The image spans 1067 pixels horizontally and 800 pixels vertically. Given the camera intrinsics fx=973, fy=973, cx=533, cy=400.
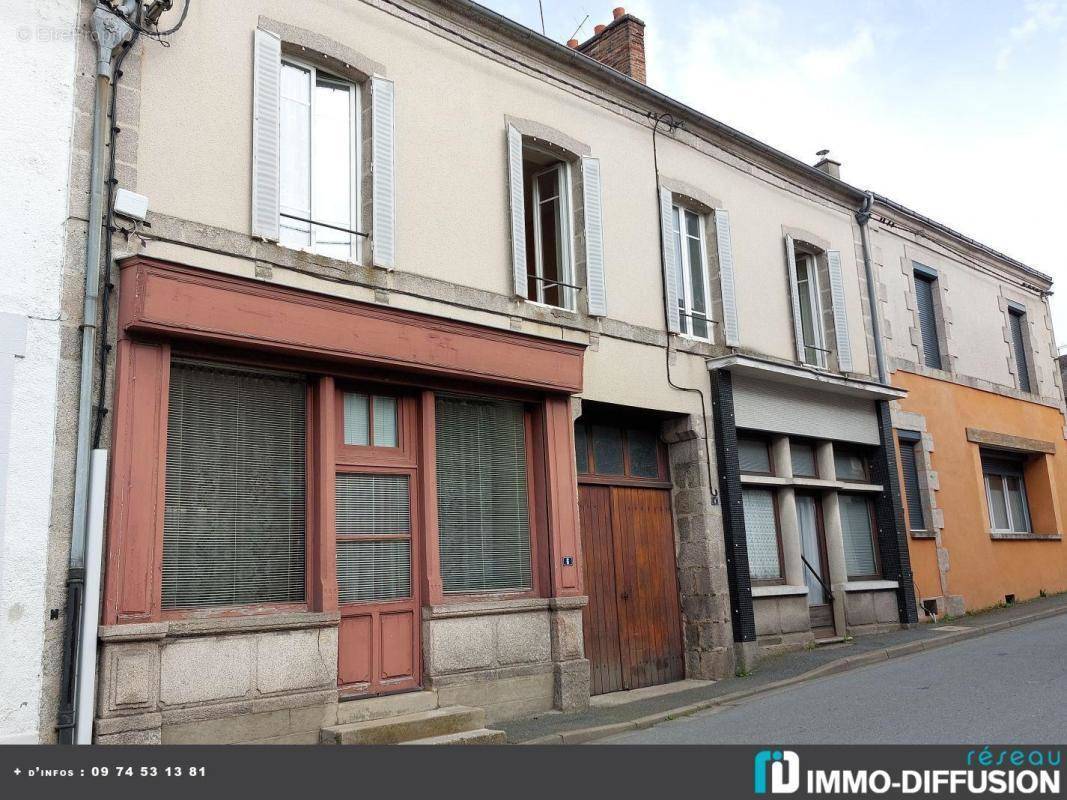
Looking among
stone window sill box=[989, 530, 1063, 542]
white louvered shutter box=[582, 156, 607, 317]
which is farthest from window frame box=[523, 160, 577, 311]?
stone window sill box=[989, 530, 1063, 542]

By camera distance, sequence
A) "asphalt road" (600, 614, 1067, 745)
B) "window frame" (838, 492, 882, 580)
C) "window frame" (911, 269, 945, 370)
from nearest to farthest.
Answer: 1. "asphalt road" (600, 614, 1067, 745)
2. "window frame" (838, 492, 882, 580)
3. "window frame" (911, 269, 945, 370)

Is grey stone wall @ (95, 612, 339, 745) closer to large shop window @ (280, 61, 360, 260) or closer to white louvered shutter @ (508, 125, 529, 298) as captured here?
large shop window @ (280, 61, 360, 260)

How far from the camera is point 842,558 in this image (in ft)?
40.3

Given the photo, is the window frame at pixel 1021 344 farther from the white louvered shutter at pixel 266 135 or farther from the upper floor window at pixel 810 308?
the white louvered shutter at pixel 266 135

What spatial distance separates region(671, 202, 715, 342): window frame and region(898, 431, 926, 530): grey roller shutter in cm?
430

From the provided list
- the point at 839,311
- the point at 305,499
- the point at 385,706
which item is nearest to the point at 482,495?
the point at 305,499

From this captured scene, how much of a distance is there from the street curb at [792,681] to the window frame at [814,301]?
3.74 metres

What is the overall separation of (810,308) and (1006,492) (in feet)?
19.5

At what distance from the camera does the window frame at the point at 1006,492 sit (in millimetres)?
15733

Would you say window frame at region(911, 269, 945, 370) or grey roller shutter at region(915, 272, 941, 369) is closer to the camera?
window frame at region(911, 269, 945, 370)

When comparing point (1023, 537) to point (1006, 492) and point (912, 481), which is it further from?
point (912, 481)

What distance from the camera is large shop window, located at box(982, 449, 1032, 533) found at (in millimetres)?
15883

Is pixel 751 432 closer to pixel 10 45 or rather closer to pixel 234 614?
pixel 234 614

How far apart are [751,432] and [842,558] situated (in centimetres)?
219
